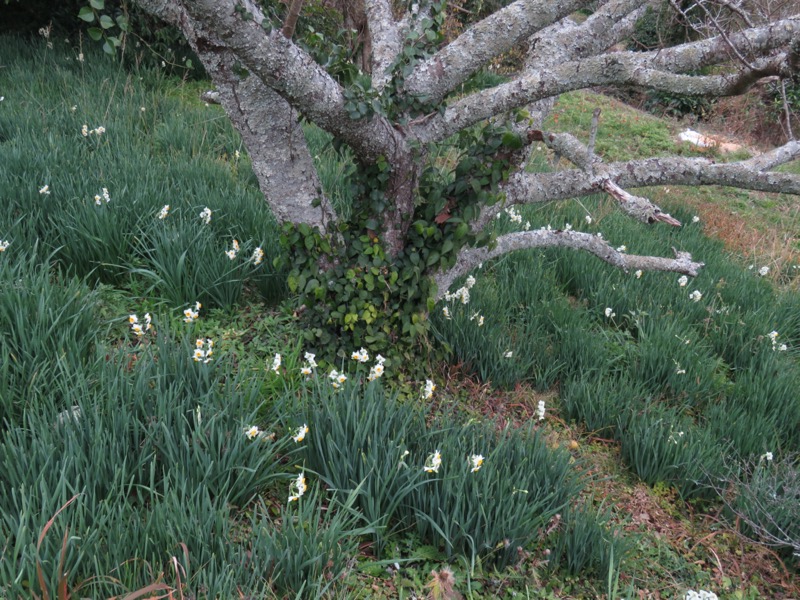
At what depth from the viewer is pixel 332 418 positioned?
2.24m

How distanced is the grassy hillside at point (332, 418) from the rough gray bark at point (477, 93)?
0.60 metres

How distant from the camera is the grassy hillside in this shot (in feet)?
6.02

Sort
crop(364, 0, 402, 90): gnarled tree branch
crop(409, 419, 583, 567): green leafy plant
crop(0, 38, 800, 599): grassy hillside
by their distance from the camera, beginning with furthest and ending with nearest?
crop(364, 0, 402, 90): gnarled tree branch, crop(409, 419, 583, 567): green leafy plant, crop(0, 38, 800, 599): grassy hillside

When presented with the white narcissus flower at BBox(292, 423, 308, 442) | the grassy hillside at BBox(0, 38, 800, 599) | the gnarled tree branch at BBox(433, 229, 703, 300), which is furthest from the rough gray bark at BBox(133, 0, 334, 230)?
the white narcissus flower at BBox(292, 423, 308, 442)

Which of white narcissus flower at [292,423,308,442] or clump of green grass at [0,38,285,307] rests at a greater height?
clump of green grass at [0,38,285,307]

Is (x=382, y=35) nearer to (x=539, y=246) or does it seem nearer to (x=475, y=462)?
(x=539, y=246)

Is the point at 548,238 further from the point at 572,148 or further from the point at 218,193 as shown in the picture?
the point at 218,193

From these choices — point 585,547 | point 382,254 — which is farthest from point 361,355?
point 585,547

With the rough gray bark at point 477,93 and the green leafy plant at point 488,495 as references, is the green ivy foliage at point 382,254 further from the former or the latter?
the green leafy plant at point 488,495

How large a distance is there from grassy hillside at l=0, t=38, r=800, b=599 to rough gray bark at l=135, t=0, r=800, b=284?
60 centimetres

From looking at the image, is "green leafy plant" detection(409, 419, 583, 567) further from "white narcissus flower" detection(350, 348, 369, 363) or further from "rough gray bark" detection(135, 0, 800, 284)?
"rough gray bark" detection(135, 0, 800, 284)

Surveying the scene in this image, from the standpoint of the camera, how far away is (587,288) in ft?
13.9

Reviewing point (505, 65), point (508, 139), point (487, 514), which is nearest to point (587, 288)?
point (508, 139)

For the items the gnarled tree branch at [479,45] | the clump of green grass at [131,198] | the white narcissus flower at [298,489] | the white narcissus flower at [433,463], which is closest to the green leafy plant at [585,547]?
the white narcissus flower at [433,463]
